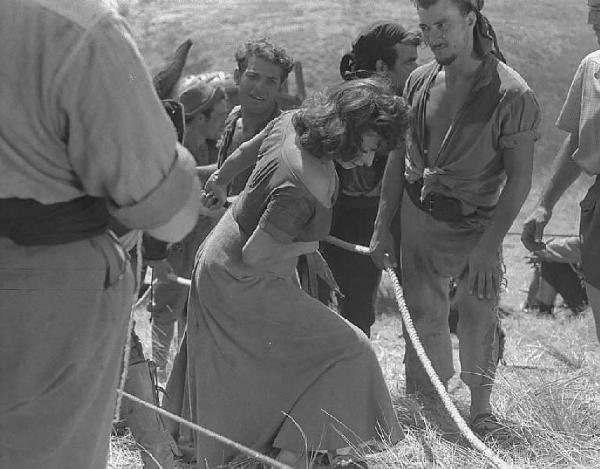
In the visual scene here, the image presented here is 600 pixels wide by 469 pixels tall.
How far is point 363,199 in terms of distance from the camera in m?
6.07

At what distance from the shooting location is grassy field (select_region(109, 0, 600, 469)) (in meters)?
4.75

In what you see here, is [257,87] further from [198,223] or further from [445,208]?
[198,223]

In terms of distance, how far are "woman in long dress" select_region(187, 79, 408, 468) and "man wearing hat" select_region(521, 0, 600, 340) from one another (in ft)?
2.78

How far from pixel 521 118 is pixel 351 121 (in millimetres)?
907

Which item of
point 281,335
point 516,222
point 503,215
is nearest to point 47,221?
point 281,335

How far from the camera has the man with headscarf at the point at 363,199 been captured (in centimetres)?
596

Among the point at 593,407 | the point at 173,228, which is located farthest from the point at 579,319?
the point at 173,228

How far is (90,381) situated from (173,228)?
389 mm

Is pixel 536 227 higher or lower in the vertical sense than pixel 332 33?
higher

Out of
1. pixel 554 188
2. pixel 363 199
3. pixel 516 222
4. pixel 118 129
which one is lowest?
pixel 516 222

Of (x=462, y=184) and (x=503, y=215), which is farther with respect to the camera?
(x=462, y=184)

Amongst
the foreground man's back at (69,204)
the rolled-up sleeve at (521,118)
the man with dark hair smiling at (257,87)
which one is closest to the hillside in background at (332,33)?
the man with dark hair smiling at (257,87)

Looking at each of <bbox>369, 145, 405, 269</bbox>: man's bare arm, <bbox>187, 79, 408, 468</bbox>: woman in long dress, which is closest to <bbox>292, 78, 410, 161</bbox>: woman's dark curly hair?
<bbox>187, 79, 408, 468</bbox>: woman in long dress

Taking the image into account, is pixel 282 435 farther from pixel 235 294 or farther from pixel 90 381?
pixel 90 381
